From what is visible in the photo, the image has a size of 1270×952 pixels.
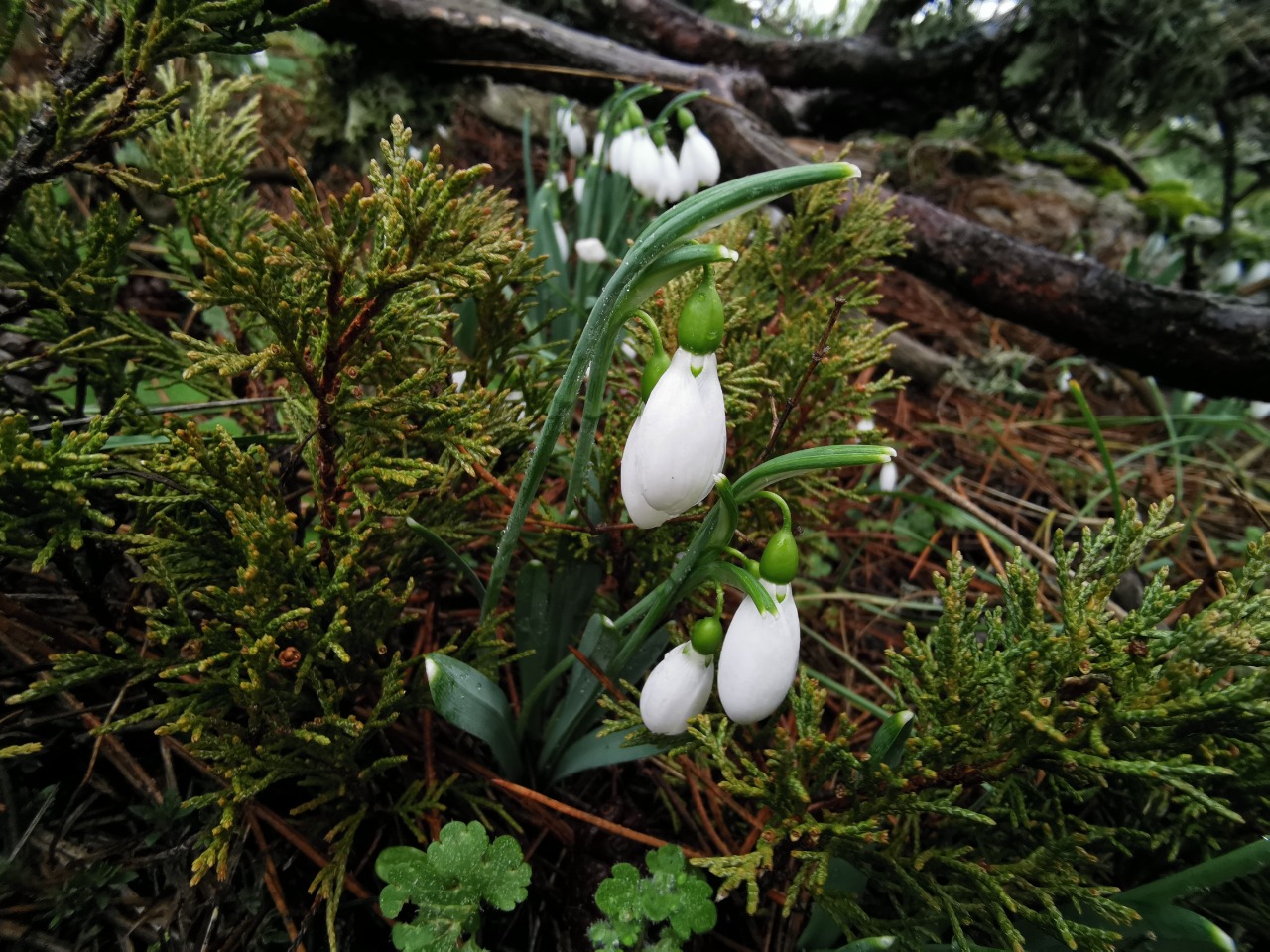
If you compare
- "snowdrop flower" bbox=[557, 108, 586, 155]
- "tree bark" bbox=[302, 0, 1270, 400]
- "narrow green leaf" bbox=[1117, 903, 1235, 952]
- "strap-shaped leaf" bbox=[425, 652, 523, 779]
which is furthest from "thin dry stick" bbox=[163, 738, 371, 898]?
"tree bark" bbox=[302, 0, 1270, 400]

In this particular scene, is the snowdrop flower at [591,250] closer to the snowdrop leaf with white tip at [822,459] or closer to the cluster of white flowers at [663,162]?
the cluster of white flowers at [663,162]

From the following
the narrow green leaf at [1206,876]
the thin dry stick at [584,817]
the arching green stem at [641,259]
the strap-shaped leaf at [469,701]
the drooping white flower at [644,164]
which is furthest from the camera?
the drooping white flower at [644,164]

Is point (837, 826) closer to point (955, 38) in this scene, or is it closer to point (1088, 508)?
point (1088, 508)

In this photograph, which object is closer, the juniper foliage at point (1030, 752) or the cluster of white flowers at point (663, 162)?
the juniper foliage at point (1030, 752)

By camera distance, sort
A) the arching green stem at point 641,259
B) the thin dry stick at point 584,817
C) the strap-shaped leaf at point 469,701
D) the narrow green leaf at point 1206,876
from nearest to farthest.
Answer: the arching green stem at point 641,259, the narrow green leaf at point 1206,876, the strap-shaped leaf at point 469,701, the thin dry stick at point 584,817

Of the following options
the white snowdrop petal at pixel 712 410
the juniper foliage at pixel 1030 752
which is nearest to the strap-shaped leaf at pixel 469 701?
the juniper foliage at pixel 1030 752

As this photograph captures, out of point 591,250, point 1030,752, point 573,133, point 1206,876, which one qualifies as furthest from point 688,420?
point 573,133

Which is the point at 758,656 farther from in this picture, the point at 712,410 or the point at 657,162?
the point at 657,162
